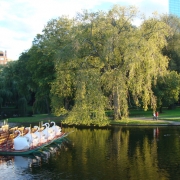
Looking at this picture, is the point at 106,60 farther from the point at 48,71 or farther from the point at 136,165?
the point at 136,165

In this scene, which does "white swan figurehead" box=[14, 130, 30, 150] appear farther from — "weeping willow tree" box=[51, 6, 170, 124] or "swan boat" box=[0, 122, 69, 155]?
"weeping willow tree" box=[51, 6, 170, 124]

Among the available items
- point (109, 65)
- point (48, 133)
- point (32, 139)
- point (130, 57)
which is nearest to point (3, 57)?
point (109, 65)

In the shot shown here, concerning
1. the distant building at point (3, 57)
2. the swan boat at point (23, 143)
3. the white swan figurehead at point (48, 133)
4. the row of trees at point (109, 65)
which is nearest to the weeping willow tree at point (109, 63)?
the row of trees at point (109, 65)

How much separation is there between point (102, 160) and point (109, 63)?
67.0ft

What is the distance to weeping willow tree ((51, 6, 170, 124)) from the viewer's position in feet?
114

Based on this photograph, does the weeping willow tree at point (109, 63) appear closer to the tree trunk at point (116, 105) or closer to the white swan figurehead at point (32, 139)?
the tree trunk at point (116, 105)

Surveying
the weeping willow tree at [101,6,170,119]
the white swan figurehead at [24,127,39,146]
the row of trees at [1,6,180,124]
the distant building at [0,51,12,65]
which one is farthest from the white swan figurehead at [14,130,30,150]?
the distant building at [0,51,12,65]

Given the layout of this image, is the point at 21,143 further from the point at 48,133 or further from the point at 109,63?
the point at 109,63

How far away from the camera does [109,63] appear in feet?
125

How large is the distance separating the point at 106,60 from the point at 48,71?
44.7 feet

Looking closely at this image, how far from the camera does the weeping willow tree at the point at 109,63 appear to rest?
34.8 meters

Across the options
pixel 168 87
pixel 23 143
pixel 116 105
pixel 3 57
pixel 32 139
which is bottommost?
pixel 23 143

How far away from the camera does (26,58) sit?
189 feet

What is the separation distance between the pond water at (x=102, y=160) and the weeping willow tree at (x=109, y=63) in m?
7.04
